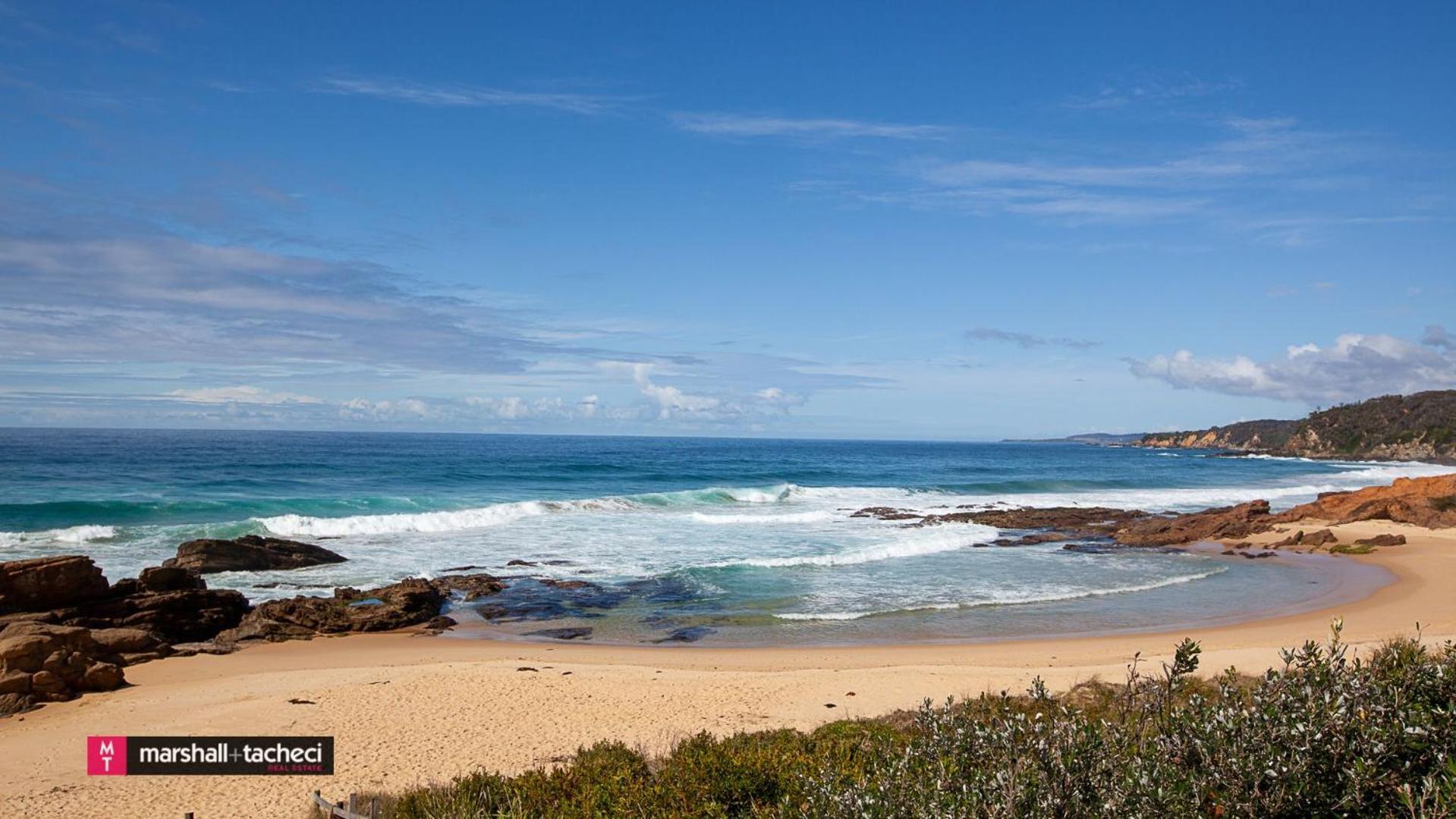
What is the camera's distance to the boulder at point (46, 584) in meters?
14.4

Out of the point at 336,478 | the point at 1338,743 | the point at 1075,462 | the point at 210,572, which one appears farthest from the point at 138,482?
the point at 1075,462

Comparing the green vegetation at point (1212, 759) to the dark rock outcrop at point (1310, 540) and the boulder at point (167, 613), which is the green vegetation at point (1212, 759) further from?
the dark rock outcrop at point (1310, 540)

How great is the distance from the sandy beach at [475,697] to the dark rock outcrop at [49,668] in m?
0.31

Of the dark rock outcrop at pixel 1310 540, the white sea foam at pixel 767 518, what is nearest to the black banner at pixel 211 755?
the white sea foam at pixel 767 518

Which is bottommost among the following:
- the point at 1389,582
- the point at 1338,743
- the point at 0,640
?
the point at 1389,582

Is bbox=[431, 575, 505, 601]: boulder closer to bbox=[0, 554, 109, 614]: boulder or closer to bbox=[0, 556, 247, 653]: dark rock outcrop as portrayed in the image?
bbox=[0, 556, 247, 653]: dark rock outcrop

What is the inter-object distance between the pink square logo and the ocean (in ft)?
22.8

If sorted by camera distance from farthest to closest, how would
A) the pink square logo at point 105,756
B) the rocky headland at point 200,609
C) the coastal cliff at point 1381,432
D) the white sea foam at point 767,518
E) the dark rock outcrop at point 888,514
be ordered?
the coastal cliff at point 1381,432 < the dark rock outcrop at point 888,514 < the white sea foam at point 767,518 < the rocky headland at point 200,609 < the pink square logo at point 105,756

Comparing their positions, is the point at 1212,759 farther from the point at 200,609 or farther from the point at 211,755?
the point at 200,609

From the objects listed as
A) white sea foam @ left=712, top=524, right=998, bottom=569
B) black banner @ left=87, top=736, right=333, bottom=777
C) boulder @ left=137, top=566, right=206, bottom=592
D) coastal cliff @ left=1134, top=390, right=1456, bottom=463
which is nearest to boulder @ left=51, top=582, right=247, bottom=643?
boulder @ left=137, top=566, right=206, bottom=592

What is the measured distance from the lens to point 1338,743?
133 inches

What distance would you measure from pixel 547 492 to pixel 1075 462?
66441 millimetres

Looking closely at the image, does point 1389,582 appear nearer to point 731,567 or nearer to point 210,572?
point 731,567

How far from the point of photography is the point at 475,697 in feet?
37.4
